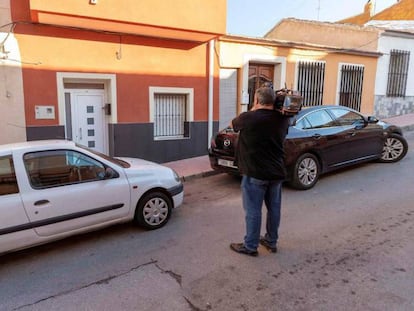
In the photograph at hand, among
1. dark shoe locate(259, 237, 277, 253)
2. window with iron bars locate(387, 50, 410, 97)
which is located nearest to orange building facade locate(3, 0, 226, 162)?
dark shoe locate(259, 237, 277, 253)

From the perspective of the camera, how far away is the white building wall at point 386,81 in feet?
44.3

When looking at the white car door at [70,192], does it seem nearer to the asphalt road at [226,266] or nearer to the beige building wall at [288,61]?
the asphalt road at [226,266]

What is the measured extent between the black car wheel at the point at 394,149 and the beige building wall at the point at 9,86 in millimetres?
8066

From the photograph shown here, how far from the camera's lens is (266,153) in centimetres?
352

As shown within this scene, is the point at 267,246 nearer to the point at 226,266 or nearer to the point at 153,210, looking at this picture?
the point at 226,266

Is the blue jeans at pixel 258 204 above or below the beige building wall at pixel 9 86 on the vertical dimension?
below

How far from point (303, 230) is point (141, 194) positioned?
86.9 inches

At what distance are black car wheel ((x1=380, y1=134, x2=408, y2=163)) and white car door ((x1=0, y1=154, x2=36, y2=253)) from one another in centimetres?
738

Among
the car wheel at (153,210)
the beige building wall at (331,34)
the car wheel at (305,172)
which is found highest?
the beige building wall at (331,34)

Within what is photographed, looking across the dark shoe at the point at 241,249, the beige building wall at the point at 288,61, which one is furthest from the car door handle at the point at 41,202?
the beige building wall at the point at 288,61

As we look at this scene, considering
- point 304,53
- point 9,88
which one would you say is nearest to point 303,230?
point 9,88

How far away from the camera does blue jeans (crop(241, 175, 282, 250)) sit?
361cm

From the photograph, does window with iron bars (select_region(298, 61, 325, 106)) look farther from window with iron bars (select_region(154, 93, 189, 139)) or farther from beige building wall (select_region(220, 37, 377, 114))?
window with iron bars (select_region(154, 93, 189, 139))

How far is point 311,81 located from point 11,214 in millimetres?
10267
